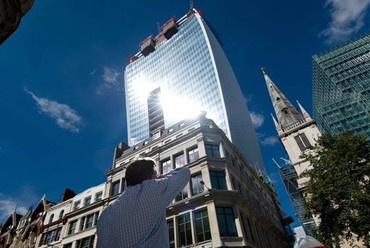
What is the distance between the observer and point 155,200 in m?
3.07

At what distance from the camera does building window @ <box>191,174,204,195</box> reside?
19.8 meters

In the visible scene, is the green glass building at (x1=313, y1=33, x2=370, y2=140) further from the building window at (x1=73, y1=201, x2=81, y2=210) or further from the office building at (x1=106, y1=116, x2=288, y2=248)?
the building window at (x1=73, y1=201, x2=81, y2=210)

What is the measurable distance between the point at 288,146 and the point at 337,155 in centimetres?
2247

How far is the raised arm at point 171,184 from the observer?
10.3 ft

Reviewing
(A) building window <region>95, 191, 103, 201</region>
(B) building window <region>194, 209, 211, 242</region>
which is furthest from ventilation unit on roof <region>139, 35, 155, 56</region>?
(B) building window <region>194, 209, 211, 242</region>

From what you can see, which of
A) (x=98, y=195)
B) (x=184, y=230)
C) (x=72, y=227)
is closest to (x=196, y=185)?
(x=184, y=230)

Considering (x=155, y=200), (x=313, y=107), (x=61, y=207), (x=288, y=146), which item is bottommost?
(x=155, y=200)

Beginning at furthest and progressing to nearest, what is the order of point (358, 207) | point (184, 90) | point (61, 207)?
1. point (184, 90)
2. point (61, 207)
3. point (358, 207)

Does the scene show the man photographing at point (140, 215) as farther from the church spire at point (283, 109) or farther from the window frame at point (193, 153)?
the church spire at point (283, 109)

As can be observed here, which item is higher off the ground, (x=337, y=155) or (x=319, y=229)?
(x=337, y=155)

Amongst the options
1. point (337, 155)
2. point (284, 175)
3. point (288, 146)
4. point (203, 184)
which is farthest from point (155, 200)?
point (284, 175)

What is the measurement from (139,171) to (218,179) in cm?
1794

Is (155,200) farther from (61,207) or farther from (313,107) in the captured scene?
(313,107)

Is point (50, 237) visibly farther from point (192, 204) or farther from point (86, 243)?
point (192, 204)
